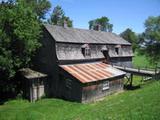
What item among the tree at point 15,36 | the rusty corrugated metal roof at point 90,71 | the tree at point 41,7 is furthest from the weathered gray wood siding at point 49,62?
the tree at point 41,7

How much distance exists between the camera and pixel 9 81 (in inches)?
1148

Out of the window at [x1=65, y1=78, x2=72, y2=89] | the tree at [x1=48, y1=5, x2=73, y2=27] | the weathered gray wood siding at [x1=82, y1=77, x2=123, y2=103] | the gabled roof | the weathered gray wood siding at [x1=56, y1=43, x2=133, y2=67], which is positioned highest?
the tree at [x1=48, y1=5, x2=73, y2=27]

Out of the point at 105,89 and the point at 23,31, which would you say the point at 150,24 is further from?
the point at 23,31

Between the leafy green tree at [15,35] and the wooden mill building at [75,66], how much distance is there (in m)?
3.42

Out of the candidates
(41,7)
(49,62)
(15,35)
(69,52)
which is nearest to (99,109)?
(69,52)

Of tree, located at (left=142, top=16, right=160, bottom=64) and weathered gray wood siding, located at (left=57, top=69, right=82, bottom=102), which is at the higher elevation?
tree, located at (left=142, top=16, right=160, bottom=64)

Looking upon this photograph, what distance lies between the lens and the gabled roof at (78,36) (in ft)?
103

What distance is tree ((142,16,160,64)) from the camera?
52.7 m

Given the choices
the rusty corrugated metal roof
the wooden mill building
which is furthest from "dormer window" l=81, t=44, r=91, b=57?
the rusty corrugated metal roof

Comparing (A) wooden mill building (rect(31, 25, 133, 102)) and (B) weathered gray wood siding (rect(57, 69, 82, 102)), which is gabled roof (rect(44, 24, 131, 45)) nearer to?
(A) wooden mill building (rect(31, 25, 133, 102))

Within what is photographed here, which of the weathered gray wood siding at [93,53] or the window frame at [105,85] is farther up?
the weathered gray wood siding at [93,53]

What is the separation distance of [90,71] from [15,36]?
11109 mm

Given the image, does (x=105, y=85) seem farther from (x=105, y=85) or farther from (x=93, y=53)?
(x=93, y=53)

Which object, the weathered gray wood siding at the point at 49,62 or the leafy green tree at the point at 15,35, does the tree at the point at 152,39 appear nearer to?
the weathered gray wood siding at the point at 49,62
